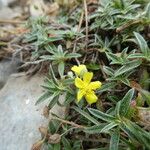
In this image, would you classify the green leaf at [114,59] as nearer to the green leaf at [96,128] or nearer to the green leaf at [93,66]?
the green leaf at [93,66]

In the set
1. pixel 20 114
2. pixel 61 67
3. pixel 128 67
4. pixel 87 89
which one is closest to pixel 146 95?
pixel 128 67

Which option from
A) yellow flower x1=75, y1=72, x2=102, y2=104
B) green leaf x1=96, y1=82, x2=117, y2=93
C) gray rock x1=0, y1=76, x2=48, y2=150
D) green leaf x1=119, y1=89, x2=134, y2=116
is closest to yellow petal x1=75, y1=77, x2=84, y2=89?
yellow flower x1=75, y1=72, x2=102, y2=104

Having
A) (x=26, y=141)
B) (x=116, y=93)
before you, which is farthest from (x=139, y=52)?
(x=26, y=141)

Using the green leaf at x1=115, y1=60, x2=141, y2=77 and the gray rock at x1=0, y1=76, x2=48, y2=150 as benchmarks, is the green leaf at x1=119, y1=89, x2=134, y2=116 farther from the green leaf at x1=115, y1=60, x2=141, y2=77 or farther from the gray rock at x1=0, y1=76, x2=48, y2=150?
the gray rock at x1=0, y1=76, x2=48, y2=150

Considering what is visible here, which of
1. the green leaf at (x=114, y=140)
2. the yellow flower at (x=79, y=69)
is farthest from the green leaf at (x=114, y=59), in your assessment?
the green leaf at (x=114, y=140)

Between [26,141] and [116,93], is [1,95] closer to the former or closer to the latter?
[26,141]

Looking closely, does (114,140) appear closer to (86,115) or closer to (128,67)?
(86,115)
